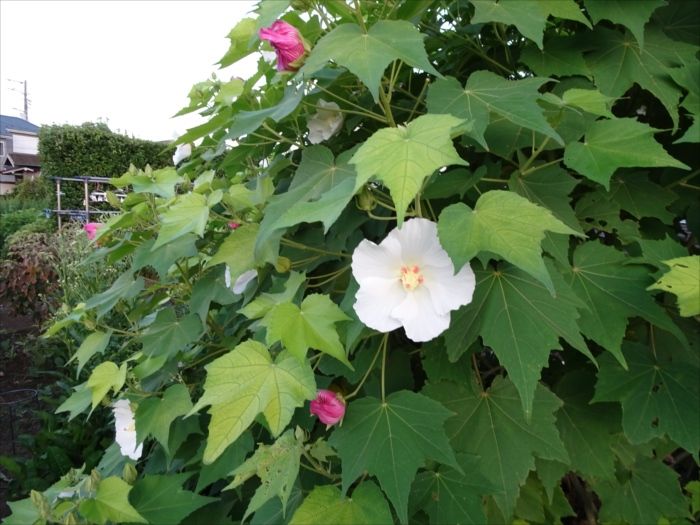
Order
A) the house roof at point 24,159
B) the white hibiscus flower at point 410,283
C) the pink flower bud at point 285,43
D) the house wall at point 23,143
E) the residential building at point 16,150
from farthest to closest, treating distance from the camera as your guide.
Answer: the house wall at point 23,143 → the house roof at point 24,159 → the residential building at point 16,150 → the pink flower bud at point 285,43 → the white hibiscus flower at point 410,283

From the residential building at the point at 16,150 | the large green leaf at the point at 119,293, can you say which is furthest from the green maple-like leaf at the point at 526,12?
the residential building at the point at 16,150

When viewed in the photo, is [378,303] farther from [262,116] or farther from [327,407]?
[262,116]

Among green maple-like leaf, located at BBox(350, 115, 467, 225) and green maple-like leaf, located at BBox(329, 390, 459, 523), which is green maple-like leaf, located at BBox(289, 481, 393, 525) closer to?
green maple-like leaf, located at BBox(329, 390, 459, 523)

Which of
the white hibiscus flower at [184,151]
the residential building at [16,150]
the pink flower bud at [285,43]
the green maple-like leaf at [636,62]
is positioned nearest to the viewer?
the pink flower bud at [285,43]

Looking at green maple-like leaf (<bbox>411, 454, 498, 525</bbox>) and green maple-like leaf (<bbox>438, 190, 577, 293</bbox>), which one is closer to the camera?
green maple-like leaf (<bbox>438, 190, 577, 293</bbox>)

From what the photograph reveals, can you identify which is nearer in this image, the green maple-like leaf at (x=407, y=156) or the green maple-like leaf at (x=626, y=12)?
the green maple-like leaf at (x=407, y=156)

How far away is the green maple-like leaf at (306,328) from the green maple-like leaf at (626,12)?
682mm

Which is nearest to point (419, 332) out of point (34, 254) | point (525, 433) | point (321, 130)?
point (525, 433)

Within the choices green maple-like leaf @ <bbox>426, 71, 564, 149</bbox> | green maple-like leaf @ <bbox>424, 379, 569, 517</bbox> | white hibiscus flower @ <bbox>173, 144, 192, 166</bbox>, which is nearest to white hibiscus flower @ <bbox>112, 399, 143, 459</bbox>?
white hibiscus flower @ <bbox>173, 144, 192, 166</bbox>

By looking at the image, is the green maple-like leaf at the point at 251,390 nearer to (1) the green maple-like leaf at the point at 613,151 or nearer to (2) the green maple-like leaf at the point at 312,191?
(2) the green maple-like leaf at the point at 312,191

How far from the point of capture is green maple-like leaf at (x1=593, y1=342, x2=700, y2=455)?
84cm

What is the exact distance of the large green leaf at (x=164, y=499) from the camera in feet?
3.70

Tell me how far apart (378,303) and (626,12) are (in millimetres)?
676

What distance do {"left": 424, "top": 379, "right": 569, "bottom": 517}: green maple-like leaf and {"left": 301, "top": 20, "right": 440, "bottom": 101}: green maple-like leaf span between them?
20.5 inches
